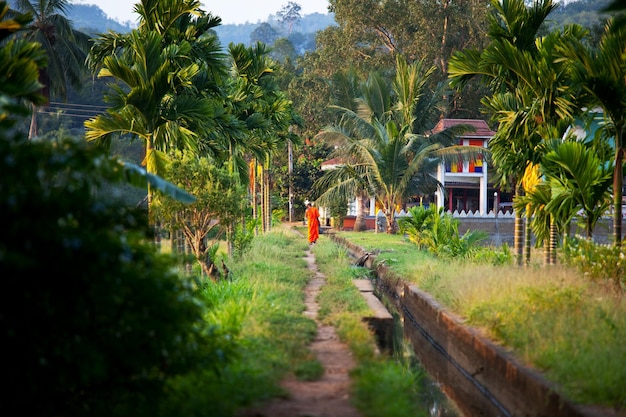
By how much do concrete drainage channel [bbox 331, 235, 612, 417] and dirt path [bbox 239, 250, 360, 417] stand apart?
5.16 feet

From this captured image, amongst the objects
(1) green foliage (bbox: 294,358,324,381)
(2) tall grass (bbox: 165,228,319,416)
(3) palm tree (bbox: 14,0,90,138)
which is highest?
(3) palm tree (bbox: 14,0,90,138)

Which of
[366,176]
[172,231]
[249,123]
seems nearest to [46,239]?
[172,231]

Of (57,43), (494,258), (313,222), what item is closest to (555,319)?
(494,258)

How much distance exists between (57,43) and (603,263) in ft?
94.9

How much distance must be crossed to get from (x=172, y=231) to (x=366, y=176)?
21.1m

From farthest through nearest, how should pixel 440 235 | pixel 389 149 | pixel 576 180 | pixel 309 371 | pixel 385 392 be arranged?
pixel 389 149 → pixel 440 235 → pixel 576 180 → pixel 309 371 → pixel 385 392

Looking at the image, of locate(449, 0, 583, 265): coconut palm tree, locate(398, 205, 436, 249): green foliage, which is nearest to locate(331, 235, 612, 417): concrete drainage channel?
locate(449, 0, 583, 265): coconut palm tree

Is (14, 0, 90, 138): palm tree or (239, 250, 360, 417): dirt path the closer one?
(239, 250, 360, 417): dirt path

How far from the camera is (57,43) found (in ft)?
114

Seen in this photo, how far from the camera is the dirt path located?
673cm

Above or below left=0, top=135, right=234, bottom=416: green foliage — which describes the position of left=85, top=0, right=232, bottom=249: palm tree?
above

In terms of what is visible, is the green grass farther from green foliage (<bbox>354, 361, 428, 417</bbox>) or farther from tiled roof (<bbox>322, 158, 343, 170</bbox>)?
tiled roof (<bbox>322, 158, 343, 170</bbox>)

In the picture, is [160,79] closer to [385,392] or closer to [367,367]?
[367,367]

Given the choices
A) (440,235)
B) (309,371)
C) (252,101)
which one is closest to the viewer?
(309,371)
